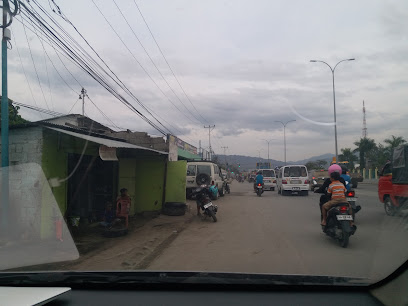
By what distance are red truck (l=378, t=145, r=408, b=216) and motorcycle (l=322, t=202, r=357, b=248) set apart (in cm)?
335

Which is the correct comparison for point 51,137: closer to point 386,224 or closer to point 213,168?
point 386,224

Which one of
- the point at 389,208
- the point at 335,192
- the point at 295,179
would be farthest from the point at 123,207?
the point at 295,179

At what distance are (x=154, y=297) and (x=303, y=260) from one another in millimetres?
3828

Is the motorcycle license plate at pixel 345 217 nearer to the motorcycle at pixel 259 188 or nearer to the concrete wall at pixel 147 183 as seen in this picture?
the concrete wall at pixel 147 183

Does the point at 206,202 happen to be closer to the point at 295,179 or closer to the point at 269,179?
the point at 295,179

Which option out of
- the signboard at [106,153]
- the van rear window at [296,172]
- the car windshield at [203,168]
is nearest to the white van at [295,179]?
the van rear window at [296,172]

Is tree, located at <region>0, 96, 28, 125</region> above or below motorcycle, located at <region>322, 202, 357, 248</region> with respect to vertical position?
above

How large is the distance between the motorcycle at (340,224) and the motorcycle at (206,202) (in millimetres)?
4200

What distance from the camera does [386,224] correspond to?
9.84m

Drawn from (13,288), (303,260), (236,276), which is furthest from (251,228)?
(13,288)

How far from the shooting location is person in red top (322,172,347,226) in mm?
7689

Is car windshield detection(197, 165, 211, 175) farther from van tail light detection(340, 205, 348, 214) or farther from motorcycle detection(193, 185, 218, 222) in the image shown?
van tail light detection(340, 205, 348, 214)

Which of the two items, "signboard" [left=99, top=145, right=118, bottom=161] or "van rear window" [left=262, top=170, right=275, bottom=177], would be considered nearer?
"signboard" [left=99, top=145, right=118, bottom=161]

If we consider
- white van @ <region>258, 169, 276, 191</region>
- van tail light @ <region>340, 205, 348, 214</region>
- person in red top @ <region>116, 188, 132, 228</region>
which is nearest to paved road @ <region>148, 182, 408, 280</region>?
van tail light @ <region>340, 205, 348, 214</region>
